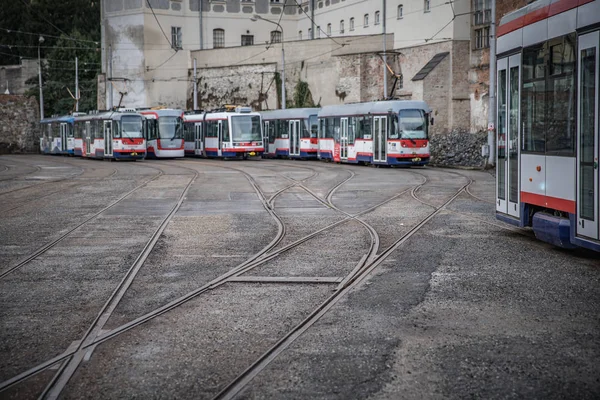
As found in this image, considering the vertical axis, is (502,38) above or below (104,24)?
below

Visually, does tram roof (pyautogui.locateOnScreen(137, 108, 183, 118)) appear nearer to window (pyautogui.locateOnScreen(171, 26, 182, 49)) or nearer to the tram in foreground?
window (pyautogui.locateOnScreen(171, 26, 182, 49))

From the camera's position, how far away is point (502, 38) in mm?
13672

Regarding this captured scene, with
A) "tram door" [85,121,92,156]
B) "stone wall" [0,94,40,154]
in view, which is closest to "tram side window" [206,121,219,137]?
"tram door" [85,121,92,156]

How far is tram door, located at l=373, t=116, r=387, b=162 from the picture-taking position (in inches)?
1499

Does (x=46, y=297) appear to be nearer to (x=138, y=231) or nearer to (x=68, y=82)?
(x=138, y=231)

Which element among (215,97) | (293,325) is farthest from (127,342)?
(215,97)

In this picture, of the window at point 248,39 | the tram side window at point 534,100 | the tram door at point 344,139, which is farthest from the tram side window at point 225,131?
the tram side window at point 534,100

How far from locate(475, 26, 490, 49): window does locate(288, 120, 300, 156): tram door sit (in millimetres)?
10685

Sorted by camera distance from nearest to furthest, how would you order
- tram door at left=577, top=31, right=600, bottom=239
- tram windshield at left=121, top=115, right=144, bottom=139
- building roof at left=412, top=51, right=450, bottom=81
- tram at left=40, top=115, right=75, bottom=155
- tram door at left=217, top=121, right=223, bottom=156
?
tram door at left=577, top=31, right=600, bottom=239, tram windshield at left=121, top=115, right=144, bottom=139, tram door at left=217, top=121, right=223, bottom=156, building roof at left=412, top=51, right=450, bottom=81, tram at left=40, top=115, right=75, bottom=155

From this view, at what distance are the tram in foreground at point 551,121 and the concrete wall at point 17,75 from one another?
84.6 meters

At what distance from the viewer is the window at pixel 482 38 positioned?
4809cm

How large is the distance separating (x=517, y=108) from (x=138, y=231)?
647 cm

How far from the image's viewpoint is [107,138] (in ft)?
167

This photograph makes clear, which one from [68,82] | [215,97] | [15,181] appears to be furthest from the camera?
[68,82]
